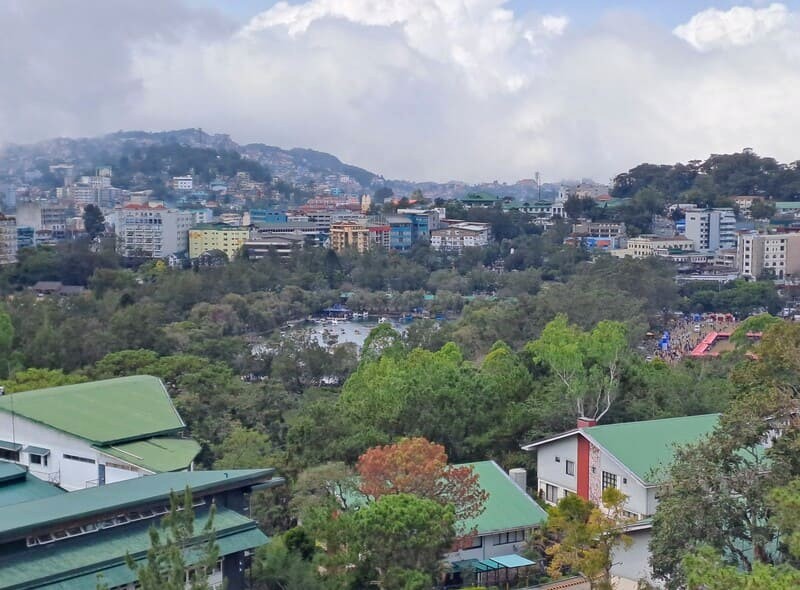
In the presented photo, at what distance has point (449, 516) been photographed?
8.05 meters

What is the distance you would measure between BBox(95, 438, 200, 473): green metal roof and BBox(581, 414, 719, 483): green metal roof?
3580 mm

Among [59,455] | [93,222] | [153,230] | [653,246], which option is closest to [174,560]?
[59,455]

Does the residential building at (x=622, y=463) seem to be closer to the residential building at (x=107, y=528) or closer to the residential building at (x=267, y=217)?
the residential building at (x=107, y=528)

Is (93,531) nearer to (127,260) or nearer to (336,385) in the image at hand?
(336,385)

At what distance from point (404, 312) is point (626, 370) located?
78.0 feet

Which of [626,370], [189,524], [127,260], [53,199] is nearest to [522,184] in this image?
[53,199]

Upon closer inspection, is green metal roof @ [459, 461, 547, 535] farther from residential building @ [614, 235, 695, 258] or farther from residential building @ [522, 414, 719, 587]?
residential building @ [614, 235, 695, 258]

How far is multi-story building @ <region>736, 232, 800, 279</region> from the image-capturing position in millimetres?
40594

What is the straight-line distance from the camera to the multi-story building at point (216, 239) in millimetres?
49469

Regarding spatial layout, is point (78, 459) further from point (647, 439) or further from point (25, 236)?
point (25, 236)

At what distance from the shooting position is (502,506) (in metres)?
10.0

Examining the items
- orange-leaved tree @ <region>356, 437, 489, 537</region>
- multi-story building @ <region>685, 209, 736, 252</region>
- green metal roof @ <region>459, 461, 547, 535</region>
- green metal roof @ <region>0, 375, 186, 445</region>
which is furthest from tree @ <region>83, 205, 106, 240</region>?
orange-leaved tree @ <region>356, 437, 489, 537</region>

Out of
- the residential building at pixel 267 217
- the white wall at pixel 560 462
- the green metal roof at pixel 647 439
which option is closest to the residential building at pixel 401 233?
the residential building at pixel 267 217

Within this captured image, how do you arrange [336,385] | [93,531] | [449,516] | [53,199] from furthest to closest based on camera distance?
1. [53,199]
2. [336,385]
3. [449,516]
4. [93,531]
